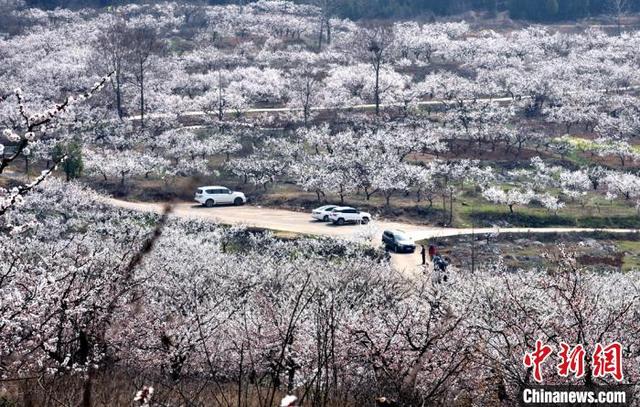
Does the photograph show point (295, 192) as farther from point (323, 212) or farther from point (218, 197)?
point (323, 212)

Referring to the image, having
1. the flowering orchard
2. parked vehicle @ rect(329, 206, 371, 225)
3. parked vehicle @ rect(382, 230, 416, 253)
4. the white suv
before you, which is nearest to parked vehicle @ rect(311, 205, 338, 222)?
parked vehicle @ rect(329, 206, 371, 225)

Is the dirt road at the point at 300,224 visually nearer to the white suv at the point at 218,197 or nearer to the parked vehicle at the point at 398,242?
the parked vehicle at the point at 398,242

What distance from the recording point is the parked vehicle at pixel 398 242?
33.0m

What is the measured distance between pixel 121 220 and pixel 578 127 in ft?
111

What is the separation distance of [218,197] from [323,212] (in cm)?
564

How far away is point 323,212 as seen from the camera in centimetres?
3794

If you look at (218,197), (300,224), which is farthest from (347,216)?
(218,197)

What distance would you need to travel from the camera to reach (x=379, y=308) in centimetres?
2112

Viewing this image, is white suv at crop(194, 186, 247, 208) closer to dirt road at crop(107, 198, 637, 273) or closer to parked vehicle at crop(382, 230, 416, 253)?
dirt road at crop(107, 198, 637, 273)

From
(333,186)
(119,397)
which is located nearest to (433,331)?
(119,397)

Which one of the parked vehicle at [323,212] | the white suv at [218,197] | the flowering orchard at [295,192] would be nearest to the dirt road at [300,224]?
the parked vehicle at [323,212]

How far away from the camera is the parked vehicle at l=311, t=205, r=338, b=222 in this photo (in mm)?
37875

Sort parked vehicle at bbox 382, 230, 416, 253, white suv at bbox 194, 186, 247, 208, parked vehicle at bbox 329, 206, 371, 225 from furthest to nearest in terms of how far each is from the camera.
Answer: white suv at bbox 194, 186, 247, 208 < parked vehicle at bbox 329, 206, 371, 225 < parked vehicle at bbox 382, 230, 416, 253

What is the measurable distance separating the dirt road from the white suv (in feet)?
1.29
